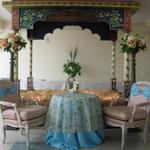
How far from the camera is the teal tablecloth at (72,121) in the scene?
437 cm

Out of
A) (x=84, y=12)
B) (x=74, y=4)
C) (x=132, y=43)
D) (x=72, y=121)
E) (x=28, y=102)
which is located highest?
(x=74, y=4)

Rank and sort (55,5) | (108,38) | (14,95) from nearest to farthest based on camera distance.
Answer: (14,95) → (55,5) → (108,38)

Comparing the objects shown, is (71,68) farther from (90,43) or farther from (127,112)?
(127,112)

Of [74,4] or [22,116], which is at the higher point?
[74,4]

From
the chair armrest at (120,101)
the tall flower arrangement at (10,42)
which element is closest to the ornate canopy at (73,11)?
the tall flower arrangement at (10,42)

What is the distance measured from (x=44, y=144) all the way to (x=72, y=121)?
0.54 meters

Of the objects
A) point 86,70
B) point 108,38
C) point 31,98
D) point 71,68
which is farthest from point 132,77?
point 86,70

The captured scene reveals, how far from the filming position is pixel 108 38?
672 centimetres

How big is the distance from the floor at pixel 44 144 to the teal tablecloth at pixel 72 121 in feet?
0.64

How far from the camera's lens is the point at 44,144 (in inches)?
179

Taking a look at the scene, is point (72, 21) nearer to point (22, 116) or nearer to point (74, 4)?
point (74, 4)

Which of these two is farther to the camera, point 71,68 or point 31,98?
point 71,68

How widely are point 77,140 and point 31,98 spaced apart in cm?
123
